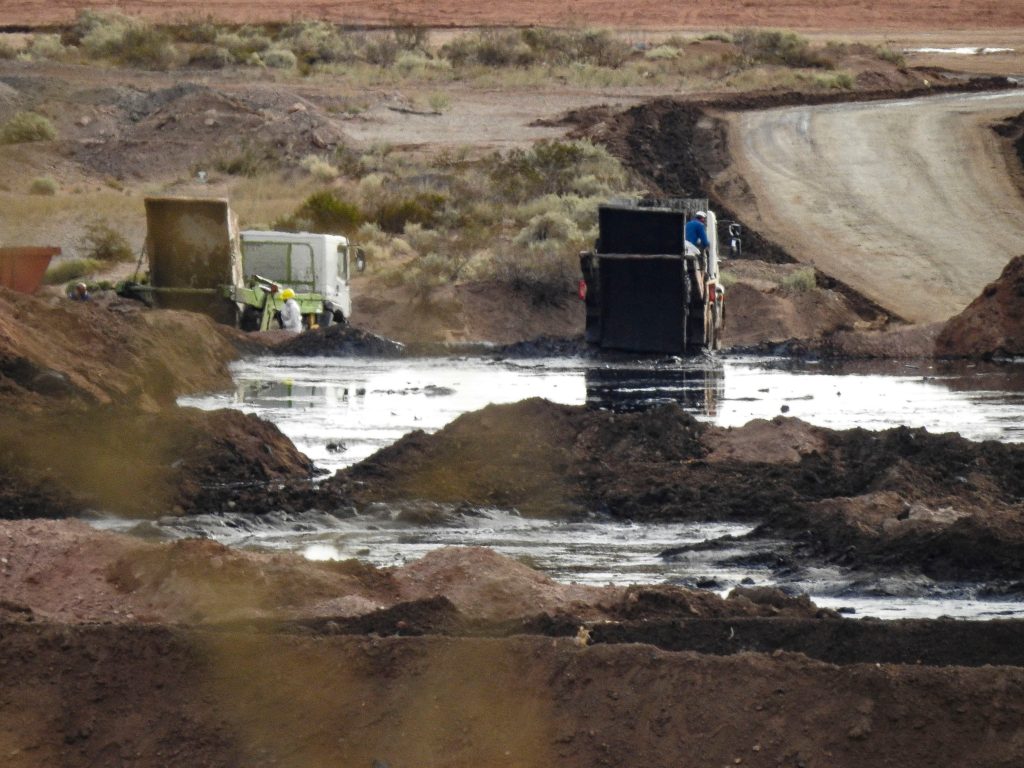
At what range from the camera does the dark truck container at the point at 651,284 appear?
28781 mm

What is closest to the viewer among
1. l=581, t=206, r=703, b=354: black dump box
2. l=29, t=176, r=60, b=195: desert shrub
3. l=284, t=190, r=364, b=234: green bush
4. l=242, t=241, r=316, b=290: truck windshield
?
l=581, t=206, r=703, b=354: black dump box

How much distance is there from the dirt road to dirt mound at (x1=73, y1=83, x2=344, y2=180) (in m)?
13.1

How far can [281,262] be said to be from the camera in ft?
106

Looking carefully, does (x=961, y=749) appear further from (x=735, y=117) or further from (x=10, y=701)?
(x=735, y=117)

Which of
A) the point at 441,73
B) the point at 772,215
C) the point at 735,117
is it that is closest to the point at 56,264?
the point at 772,215

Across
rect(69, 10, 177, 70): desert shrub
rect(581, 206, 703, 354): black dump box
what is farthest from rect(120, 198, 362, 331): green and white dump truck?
rect(69, 10, 177, 70): desert shrub

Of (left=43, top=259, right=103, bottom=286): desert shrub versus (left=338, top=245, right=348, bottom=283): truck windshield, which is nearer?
(left=338, top=245, right=348, bottom=283): truck windshield

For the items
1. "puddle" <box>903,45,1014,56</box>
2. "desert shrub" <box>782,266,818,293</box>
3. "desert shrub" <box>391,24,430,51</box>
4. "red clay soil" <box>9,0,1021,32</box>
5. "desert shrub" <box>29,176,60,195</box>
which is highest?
"red clay soil" <box>9,0,1021,32</box>

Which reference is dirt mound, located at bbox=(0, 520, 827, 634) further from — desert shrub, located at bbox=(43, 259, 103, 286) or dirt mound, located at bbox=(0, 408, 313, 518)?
desert shrub, located at bbox=(43, 259, 103, 286)

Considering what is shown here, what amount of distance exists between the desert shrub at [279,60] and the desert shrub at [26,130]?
16.8 m

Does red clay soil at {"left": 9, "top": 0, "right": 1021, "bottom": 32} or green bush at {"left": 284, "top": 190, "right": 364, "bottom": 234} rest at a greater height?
red clay soil at {"left": 9, "top": 0, "right": 1021, "bottom": 32}

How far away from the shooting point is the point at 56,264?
39.5m

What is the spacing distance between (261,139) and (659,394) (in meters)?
30.5

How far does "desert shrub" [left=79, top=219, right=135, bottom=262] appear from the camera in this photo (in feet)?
133
